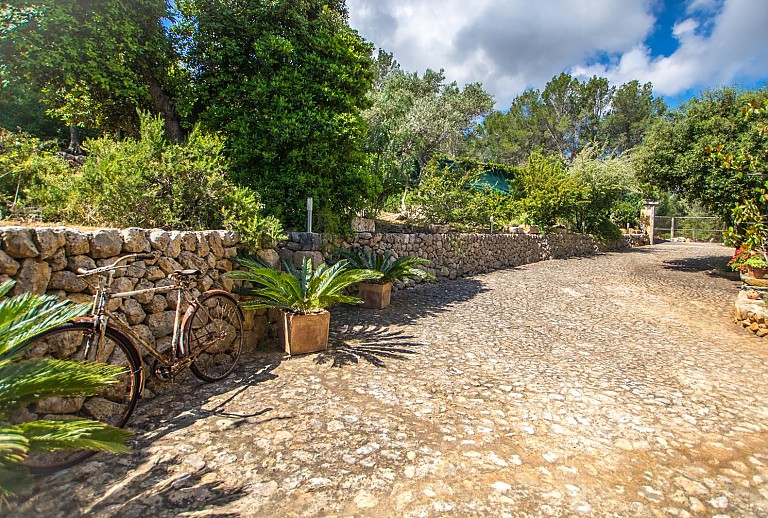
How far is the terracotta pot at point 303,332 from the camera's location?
4.24m

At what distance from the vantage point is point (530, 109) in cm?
3375

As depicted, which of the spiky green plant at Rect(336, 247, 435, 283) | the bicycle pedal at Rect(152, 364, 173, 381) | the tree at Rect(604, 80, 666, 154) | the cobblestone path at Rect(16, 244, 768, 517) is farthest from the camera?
the tree at Rect(604, 80, 666, 154)

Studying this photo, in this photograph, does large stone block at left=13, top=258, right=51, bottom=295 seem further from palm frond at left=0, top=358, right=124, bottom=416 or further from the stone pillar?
the stone pillar

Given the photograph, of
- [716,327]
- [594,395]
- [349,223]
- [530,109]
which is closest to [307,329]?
[594,395]

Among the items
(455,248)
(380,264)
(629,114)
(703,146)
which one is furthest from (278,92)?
(629,114)

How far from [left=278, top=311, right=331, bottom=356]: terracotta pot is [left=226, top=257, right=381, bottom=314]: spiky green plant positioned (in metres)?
0.14

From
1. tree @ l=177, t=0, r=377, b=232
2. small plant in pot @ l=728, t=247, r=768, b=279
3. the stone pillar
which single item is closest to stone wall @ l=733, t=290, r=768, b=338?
small plant in pot @ l=728, t=247, r=768, b=279

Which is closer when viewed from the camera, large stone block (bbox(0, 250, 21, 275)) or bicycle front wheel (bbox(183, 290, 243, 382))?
large stone block (bbox(0, 250, 21, 275))

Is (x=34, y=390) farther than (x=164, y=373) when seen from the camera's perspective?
No

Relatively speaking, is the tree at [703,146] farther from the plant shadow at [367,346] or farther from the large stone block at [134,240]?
the large stone block at [134,240]

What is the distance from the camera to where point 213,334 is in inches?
148

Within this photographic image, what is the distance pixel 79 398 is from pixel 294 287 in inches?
81.7

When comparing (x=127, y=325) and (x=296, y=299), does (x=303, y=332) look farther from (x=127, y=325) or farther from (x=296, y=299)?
(x=127, y=325)

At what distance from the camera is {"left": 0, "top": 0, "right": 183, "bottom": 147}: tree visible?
5.37m
